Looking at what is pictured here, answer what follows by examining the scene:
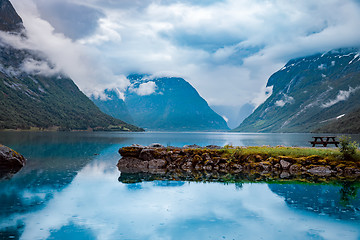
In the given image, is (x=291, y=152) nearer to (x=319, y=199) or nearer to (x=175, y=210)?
(x=319, y=199)

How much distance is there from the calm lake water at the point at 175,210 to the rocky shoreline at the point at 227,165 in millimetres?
5340

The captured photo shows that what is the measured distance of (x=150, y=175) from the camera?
3153 cm

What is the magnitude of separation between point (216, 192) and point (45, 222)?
43.3ft

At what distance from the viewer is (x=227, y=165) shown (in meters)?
35.2

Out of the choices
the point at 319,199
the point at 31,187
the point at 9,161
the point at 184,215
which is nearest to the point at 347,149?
the point at 319,199

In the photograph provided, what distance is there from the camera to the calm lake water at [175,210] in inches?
547

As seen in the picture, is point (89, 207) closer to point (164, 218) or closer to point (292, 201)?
point (164, 218)

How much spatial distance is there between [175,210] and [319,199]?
10869 millimetres

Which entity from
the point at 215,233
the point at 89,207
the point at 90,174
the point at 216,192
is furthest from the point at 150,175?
the point at 215,233

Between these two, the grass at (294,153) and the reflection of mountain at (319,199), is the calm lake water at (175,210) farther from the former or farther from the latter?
the grass at (294,153)

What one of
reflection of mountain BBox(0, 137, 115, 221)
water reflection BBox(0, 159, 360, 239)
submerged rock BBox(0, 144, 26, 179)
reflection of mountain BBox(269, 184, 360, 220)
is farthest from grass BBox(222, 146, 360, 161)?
submerged rock BBox(0, 144, 26, 179)

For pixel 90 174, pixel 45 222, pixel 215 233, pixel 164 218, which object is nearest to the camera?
pixel 215 233

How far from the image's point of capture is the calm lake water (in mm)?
13883

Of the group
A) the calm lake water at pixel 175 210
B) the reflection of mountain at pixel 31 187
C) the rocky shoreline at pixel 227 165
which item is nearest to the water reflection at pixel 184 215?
the calm lake water at pixel 175 210
